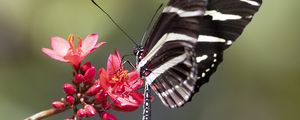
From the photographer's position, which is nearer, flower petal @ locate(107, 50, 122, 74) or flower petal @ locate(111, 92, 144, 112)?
flower petal @ locate(111, 92, 144, 112)

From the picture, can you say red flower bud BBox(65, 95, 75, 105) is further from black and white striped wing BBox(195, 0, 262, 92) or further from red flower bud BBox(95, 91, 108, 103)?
black and white striped wing BBox(195, 0, 262, 92)

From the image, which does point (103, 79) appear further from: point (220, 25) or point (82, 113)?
point (220, 25)

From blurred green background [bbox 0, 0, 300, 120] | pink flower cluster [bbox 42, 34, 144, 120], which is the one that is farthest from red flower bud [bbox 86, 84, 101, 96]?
blurred green background [bbox 0, 0, 300, 120]

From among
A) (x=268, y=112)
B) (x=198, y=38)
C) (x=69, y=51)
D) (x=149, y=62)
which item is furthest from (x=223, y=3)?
(x=268, y=112)

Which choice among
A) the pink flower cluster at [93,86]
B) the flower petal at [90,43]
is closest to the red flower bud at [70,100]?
the pink flower cluster at [93,86]

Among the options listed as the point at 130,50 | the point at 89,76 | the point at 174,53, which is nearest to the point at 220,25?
the point at 174,53

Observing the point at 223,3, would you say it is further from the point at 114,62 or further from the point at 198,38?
the point at 114,62
